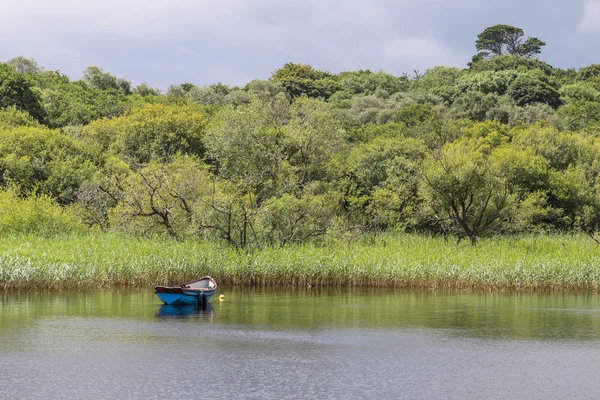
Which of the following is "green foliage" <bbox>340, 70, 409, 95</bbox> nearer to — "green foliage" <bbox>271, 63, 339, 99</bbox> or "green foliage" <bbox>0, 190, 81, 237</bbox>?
"green foliage" <bbox>271, 63, 339, 99</bbox>

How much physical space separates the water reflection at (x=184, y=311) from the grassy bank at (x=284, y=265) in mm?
4788

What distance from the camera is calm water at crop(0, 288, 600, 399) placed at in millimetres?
20844

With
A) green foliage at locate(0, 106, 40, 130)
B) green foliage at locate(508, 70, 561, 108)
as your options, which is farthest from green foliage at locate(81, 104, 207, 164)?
green foliage at locate(508, 70, 561, 108)

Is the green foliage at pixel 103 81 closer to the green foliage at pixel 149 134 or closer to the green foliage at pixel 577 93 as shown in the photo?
the green foliage at pixel 149 134

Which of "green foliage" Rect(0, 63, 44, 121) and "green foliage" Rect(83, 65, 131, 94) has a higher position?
"green foliage" Rect(83, 65, 131, 94)

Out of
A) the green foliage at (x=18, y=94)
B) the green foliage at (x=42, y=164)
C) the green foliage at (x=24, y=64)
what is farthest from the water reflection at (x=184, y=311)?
the green foliage at (x=24, y=64)

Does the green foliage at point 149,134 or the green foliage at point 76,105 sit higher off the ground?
the green foliage at point 76,105

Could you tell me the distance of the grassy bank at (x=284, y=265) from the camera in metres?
39.4

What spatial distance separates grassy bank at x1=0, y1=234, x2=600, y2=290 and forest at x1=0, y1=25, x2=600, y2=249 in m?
3.62

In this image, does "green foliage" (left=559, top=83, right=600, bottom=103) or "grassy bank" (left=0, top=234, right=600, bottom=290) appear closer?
"grassy bank" (left=0, top=234, right=600, bottom=290)

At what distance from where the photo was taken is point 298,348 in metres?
26.3

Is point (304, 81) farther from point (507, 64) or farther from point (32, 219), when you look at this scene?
point (32, 219)

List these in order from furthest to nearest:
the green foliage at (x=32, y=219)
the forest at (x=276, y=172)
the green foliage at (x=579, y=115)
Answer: the green foliage at (x=579, y=115) → the forest at (x=276, y=172) → the green foliage at (x=32, y=219)

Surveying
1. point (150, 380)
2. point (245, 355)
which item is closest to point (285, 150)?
point (245, 355)
